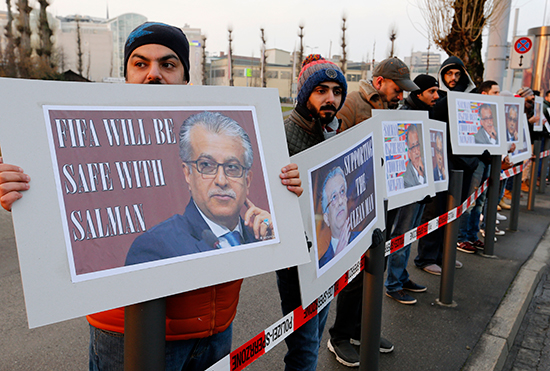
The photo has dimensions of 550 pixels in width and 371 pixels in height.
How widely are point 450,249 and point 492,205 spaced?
5.53ft

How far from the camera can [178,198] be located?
3.92 ft

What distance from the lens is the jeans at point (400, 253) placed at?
12.7 ft

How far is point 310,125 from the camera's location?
2355mm

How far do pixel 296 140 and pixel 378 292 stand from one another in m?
0.96

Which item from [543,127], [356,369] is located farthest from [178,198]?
[543,127]

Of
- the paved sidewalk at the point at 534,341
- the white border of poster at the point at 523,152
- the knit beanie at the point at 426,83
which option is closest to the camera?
the paved sidewalk at the point at 534,341

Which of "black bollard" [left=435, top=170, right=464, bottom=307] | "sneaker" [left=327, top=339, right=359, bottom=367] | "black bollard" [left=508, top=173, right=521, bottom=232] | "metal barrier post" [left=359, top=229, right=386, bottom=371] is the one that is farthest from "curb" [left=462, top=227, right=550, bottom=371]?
Result: "black bollard" [left=508, top=173, right=521, bottom=232]

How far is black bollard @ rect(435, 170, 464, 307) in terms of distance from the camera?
3879 mm

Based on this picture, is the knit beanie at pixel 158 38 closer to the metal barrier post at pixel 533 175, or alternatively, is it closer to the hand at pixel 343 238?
the hand at pixel 343 238

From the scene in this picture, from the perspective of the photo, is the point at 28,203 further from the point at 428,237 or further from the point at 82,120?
the point at 428,237

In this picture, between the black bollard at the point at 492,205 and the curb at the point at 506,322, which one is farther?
the black bollard at the point at 492,205

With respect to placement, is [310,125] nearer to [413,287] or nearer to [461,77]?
[413,287]

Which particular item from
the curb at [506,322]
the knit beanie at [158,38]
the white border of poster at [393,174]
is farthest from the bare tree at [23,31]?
the knit beanie at [158,38]

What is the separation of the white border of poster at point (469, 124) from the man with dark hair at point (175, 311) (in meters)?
3.50
